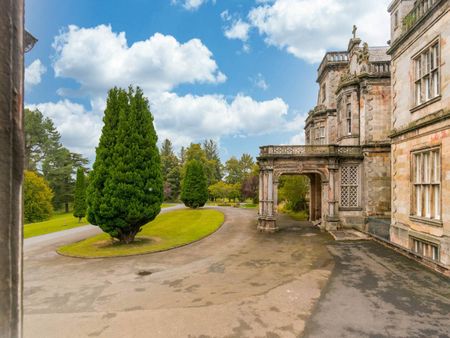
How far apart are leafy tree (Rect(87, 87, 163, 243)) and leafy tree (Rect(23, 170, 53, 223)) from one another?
1041 inches

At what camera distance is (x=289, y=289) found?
9008mm

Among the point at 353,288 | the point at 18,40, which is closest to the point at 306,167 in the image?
the point at 353,288

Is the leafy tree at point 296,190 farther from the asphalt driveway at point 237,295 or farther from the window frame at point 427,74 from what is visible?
the window frame at point 427,74

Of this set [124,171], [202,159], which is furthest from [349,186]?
[202,159]

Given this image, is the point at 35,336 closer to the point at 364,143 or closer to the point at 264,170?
the point at 264,170

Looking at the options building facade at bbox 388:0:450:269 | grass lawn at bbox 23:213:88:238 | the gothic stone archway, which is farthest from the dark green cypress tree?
building facade at bbox 388:0:450:269

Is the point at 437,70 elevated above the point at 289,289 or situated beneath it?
elevated above

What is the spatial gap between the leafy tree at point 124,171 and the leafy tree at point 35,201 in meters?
26.5

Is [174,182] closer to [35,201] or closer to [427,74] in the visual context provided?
[35,201]

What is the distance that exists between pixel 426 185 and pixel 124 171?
51.4 ft

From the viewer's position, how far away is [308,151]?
70.2ft

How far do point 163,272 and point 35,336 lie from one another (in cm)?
514

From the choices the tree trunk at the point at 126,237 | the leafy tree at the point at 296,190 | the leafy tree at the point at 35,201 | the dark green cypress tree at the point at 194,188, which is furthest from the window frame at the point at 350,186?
the leafy tree at the point at 35,201

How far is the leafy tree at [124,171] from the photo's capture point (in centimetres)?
1530
